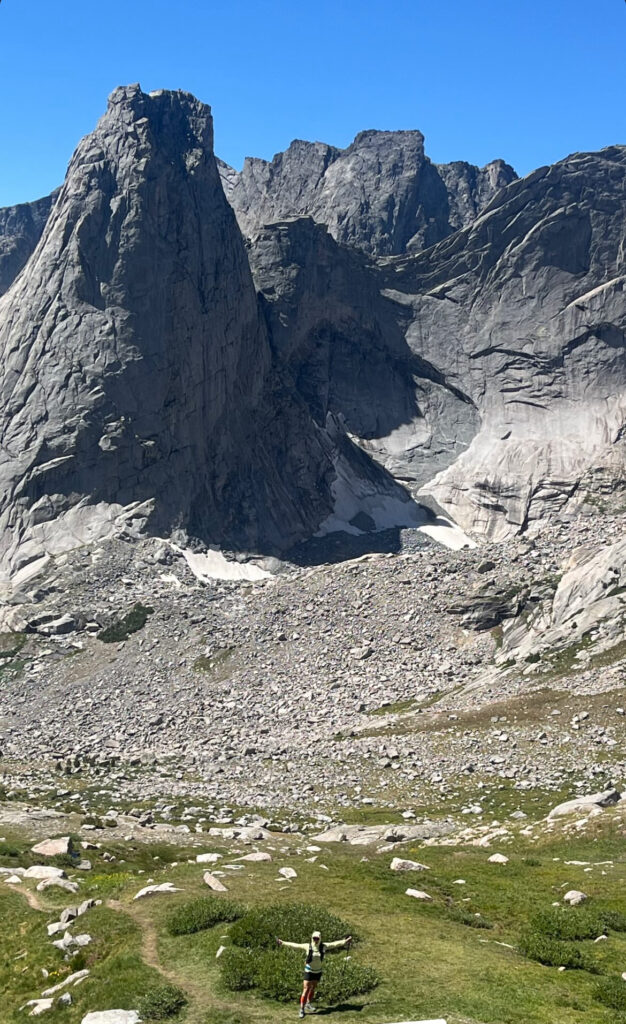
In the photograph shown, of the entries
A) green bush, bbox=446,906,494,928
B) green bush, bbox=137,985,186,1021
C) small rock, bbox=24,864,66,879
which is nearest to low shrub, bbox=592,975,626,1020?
green bush, bbox=446,906,494,928

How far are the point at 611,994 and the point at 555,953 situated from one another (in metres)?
2.70

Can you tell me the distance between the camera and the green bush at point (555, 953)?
20359mm

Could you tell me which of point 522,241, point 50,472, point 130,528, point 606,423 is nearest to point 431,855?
point 130,528

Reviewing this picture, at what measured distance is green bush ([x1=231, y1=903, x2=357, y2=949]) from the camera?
2119 cm

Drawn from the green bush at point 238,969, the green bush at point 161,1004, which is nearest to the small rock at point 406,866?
the green bush at point 238,969

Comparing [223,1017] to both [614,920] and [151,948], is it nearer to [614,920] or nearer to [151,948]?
[151,948]

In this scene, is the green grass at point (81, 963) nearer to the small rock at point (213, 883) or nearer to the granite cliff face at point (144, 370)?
the small rock at point (213, 883)

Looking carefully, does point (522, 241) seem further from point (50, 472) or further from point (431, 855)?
point (431, 855)

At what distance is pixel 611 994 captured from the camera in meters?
18.2

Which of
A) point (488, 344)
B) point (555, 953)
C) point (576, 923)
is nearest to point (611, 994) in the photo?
point (555, 953)

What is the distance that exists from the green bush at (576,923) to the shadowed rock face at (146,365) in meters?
112

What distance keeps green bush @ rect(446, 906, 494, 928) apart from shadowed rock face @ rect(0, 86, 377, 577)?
111 meters

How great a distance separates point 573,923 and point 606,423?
6277 inches

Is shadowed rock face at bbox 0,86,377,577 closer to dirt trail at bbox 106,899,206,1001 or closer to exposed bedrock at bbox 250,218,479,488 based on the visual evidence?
exposed bedrock at bbox 250,218,479,488
